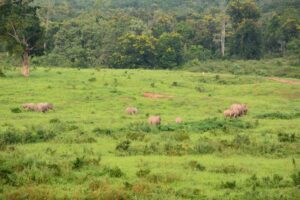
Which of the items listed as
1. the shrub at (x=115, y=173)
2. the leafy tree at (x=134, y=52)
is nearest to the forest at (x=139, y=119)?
the shrub at (x=115, y=173)

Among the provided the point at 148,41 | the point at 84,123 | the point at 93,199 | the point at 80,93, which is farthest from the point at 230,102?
the point at 148,41

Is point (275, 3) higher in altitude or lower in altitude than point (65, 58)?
higher

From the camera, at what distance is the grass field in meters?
12.7

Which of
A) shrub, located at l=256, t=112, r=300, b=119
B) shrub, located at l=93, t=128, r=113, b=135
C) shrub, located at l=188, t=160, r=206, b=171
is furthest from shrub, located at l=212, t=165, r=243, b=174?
shrub, located at l=256, t=112, r=300, b=119

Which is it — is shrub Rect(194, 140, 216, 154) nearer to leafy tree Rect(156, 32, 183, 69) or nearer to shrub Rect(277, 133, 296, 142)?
shrub Rect(277, 133, 296, 142)

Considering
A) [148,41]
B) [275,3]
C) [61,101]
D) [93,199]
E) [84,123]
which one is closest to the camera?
[93,199]

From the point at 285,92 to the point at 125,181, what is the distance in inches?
1120

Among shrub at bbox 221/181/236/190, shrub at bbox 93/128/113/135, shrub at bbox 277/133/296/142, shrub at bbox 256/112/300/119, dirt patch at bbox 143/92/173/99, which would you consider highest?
shrub at bbox 221/181/236/190

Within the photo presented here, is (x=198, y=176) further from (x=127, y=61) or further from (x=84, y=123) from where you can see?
(x=127, y=61)

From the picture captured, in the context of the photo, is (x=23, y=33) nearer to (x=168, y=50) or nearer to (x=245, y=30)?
(x=168, y=50)

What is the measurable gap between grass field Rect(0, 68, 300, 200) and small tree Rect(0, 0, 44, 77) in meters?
3.20

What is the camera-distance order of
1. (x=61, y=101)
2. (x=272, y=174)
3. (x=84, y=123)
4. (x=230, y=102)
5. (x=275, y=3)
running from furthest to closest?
(x=275, y=3)
(x=230, y=102)
(x=61, y=101)
(x=84, y=123)
(x=272, y=174)

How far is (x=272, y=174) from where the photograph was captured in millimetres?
14734

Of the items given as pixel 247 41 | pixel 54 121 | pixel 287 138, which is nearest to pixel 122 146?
pixel 287 138
